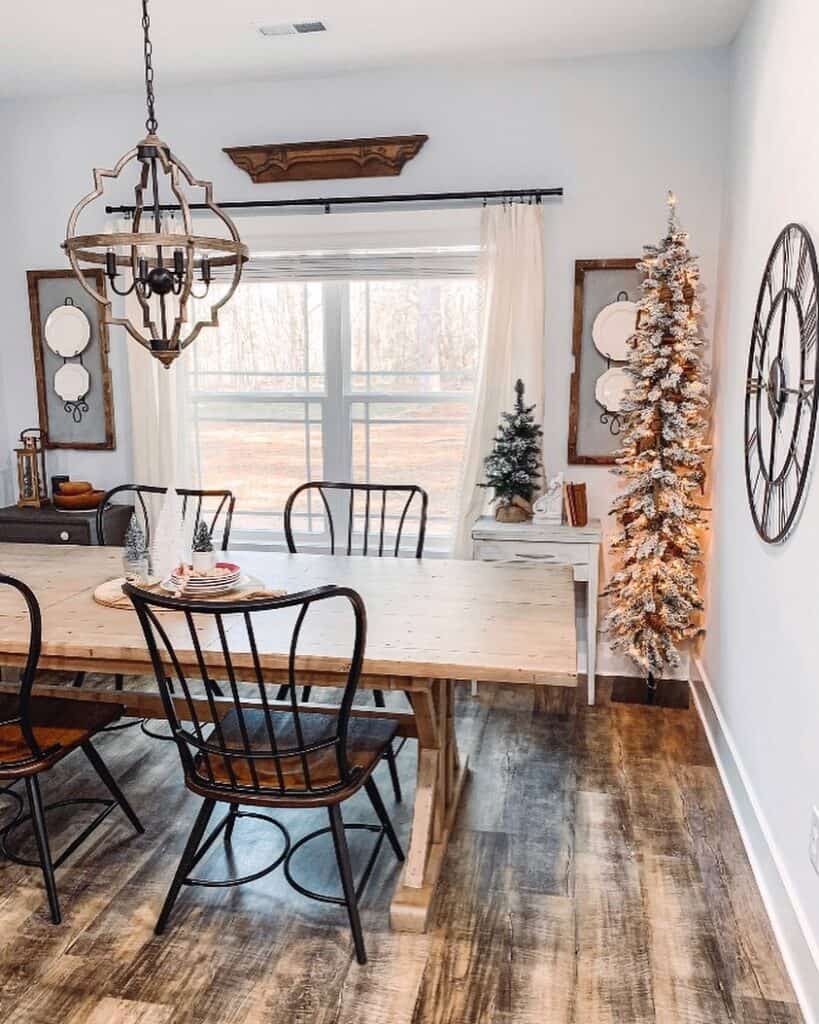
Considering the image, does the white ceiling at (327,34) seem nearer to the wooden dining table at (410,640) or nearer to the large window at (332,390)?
the large window at (332,390)

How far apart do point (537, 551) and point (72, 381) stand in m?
2.61

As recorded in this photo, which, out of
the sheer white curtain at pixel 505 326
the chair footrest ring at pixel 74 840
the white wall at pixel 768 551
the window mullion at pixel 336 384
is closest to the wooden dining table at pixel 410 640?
the chair footrest ring at pixel 74 840

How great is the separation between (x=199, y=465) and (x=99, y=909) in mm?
2656

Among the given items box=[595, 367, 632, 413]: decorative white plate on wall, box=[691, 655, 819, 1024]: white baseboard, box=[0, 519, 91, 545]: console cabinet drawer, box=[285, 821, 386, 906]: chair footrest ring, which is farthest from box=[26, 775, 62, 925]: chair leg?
box=[595, 367, 632, 413]: decorative white plate on wall

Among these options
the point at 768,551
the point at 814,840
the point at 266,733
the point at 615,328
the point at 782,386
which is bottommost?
the point at 814,840

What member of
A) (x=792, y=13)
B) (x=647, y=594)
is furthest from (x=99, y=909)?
(x=792, y=13)

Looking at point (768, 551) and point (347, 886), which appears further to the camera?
point (768, 551)

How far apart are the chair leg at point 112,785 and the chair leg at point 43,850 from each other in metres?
0.23

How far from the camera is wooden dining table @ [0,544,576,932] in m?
2.13

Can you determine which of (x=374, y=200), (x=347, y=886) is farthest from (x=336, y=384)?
(x=347, y=886)

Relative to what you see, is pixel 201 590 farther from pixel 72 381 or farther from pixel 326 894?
pixel 72 381

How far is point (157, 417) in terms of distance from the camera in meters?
4.39

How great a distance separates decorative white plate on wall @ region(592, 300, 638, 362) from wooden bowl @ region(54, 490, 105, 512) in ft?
8.38

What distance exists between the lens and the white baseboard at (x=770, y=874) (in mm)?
1976
